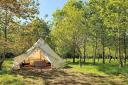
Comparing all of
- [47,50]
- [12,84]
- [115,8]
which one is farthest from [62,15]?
[12,84]

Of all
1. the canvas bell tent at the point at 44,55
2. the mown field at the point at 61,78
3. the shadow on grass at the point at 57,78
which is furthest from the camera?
the canvas bell tent at the point at 44,55

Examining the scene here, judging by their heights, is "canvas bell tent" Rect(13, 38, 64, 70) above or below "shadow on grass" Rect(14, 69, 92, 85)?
above

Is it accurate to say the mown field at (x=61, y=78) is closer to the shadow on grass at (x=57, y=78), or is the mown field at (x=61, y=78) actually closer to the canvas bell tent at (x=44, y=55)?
the shadow on grass at (x=57, y=78)

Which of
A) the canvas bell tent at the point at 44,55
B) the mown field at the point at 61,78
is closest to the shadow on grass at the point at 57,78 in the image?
the mown field at the point at 61,78

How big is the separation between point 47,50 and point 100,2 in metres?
15.1

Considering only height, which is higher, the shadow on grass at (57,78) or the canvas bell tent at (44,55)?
the canvas bell tent at (44,55)

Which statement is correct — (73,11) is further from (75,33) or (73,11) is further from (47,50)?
(47,50)

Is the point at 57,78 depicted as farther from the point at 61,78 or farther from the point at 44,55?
the point at 44,55

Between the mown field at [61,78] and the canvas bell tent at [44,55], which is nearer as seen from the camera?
the mown field at [61,78]

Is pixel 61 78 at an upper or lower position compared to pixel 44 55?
lower

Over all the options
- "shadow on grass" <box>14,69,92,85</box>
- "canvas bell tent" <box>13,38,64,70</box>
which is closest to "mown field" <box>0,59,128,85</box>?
"shadow on grass" <box>14,69,92,85</box>

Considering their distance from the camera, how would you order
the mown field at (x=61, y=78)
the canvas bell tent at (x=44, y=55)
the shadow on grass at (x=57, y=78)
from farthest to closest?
1. the canvas bell tent at (x=44, y=55)
2. the shadow on grass at (x=57, y=78)
3. the mown field at (x=61, y=78)

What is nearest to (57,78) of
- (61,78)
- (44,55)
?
(61,78)

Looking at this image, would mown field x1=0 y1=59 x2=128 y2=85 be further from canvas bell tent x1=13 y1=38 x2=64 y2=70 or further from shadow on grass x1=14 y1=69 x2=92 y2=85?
canvas bell tent x1=13 y1=38 x2=64 y2=70
